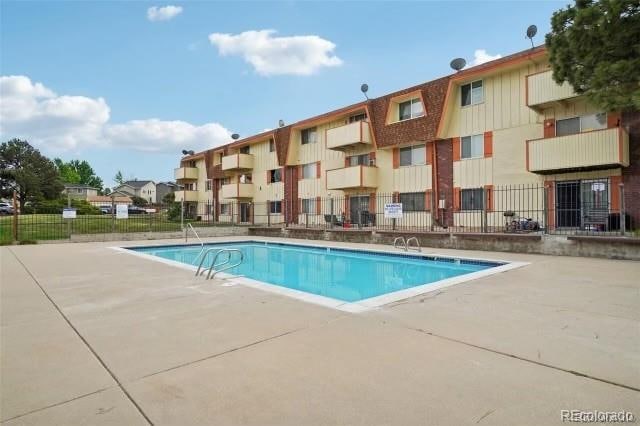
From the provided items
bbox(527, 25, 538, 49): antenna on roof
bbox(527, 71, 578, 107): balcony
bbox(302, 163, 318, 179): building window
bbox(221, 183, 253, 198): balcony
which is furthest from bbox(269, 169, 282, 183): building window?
bbox(527, 25, 538, 49): antenna on roof

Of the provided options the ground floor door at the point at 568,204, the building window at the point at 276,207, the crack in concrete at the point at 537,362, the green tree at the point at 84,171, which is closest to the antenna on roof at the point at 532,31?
the ground floor door at the point at 568,204

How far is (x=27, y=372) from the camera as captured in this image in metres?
3.08

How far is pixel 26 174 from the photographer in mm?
50281

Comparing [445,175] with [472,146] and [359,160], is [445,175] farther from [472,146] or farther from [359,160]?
[359,160]

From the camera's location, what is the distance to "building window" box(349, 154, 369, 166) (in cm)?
2358

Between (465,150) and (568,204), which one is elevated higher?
(465,150)

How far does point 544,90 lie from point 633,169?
438 cm

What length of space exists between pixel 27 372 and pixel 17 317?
227cm

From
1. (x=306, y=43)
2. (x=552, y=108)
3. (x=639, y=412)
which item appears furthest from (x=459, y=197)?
(x=639, y=412)

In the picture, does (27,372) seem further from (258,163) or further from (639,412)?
(258,163)

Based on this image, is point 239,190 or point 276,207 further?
point 239,190

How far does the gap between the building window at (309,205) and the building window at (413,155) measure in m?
7.76

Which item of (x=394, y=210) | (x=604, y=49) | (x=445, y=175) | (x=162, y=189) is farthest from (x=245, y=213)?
(x=162, y=189)

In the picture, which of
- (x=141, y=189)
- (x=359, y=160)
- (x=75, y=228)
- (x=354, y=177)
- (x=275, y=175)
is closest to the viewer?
(x=75, y=228)
